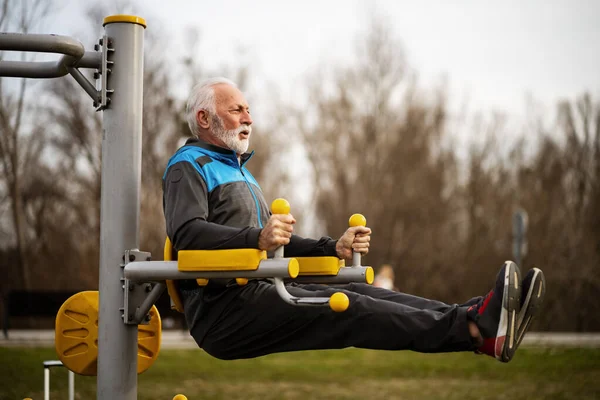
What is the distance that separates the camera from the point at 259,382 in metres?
9.10

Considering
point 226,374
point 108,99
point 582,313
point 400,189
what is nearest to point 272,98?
point 400,189

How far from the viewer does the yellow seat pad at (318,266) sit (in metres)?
3.64

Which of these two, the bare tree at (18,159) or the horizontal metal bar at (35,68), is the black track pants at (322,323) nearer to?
the horizontal metal bar at (35,68)

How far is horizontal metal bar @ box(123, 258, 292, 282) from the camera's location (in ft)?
10.1

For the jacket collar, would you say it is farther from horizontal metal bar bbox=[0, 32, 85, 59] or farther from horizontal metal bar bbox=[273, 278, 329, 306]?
horizontal metal bar bbox=[273, 278, 329, 306]

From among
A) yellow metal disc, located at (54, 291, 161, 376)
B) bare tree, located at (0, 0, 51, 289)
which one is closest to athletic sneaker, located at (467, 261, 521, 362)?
yellow metal disc, located at (54, 291, 161, 376)

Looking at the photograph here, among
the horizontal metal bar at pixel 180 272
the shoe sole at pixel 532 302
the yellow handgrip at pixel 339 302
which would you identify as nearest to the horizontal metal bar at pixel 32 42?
the horizontal metal bar at pixel 180 272

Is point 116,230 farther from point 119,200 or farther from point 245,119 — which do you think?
point 245,119

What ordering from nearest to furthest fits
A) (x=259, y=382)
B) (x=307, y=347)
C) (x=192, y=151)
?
(x=307, y=347)
(x=192, y=151)
(x=259, y=382)

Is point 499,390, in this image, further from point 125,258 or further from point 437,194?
point 437,194

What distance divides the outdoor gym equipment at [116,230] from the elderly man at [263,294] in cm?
17

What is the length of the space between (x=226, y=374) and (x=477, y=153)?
683 inches

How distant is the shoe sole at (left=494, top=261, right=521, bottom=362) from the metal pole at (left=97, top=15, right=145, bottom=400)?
1646mm

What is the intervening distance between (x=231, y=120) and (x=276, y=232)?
A: 0.89m
